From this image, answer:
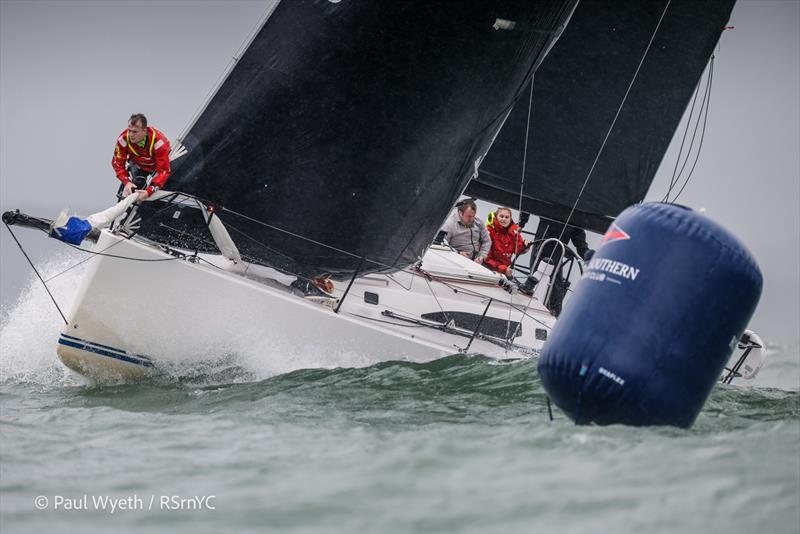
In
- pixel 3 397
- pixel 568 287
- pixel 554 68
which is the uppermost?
pixel 554 68

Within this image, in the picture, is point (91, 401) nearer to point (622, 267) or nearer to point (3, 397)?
point (3, 397)

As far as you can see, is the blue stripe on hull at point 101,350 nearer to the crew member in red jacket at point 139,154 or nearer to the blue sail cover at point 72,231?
the blue sail cover at point 72,231

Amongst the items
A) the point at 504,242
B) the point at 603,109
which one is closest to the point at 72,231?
the point at 504,242

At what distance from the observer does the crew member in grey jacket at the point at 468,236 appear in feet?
27.1

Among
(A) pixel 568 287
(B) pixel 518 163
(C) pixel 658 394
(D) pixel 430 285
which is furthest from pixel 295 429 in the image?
(B) pixel 518 163

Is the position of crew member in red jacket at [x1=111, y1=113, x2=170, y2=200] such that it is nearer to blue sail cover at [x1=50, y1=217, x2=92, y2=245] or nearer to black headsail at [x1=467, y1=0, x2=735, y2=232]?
blue sail cover at [x1=50, y1=217, x2=92, y2=245]

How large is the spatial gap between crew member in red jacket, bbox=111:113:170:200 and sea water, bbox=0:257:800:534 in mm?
1646

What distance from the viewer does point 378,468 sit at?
2.94 meters

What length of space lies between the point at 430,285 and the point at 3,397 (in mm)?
3150

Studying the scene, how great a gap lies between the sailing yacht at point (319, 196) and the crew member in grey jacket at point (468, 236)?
1616mm

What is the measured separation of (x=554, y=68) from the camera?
27.2 feet

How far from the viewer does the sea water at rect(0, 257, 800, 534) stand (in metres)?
2.51

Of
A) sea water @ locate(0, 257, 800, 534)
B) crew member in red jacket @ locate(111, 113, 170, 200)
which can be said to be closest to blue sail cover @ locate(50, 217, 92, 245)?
crew member in red jacket @ locate(111, 113, 170, 200)

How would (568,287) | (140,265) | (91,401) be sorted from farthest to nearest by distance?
(568,287), (140,265), (91,401)
